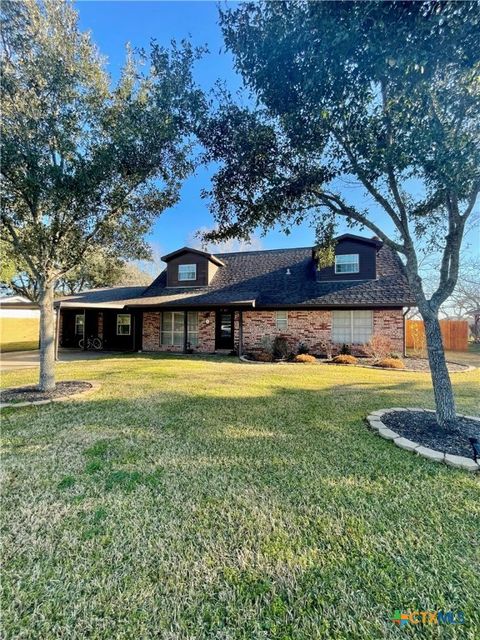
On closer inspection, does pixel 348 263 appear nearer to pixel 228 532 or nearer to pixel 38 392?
pixel 38 392

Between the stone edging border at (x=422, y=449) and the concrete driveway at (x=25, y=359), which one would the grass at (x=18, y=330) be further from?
the stone edging border at (x=422, y=449)

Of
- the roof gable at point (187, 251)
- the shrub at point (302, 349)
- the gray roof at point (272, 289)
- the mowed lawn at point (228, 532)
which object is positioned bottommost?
the mowed lawn at point (228, 532)

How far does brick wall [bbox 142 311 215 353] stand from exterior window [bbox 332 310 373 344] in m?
5.82

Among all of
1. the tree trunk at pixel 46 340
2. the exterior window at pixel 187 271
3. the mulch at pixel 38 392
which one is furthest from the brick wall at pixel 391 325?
the tree trunk at pixel 46 340

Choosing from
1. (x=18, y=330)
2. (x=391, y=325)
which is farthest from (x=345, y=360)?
(x=18, y=330)

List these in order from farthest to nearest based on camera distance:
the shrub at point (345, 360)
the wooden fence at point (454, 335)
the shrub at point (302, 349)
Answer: the wooden fence at point (454, 335), the shrub at point (302, 349), the shrub at point (345, 360)

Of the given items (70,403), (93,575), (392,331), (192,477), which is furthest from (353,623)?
(392,331)

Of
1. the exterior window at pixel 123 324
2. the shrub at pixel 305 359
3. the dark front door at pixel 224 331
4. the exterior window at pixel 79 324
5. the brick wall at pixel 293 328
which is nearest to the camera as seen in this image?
the shrub at pixel 305 359

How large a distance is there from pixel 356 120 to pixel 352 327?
10.2 meters

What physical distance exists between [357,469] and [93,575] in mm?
2651

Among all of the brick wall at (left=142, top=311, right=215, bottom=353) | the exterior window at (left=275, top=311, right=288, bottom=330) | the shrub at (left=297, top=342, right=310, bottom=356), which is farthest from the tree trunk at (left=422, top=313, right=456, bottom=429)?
the brick wall at (left=142, top=311, right=215, bottom=353)

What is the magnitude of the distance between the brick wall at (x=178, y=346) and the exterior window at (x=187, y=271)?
2552 millimetres

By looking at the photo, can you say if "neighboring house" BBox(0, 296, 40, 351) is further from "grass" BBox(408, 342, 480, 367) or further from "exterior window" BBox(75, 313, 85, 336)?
"grass" BBox(408, 342, 480, 367)

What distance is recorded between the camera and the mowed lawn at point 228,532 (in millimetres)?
1718
